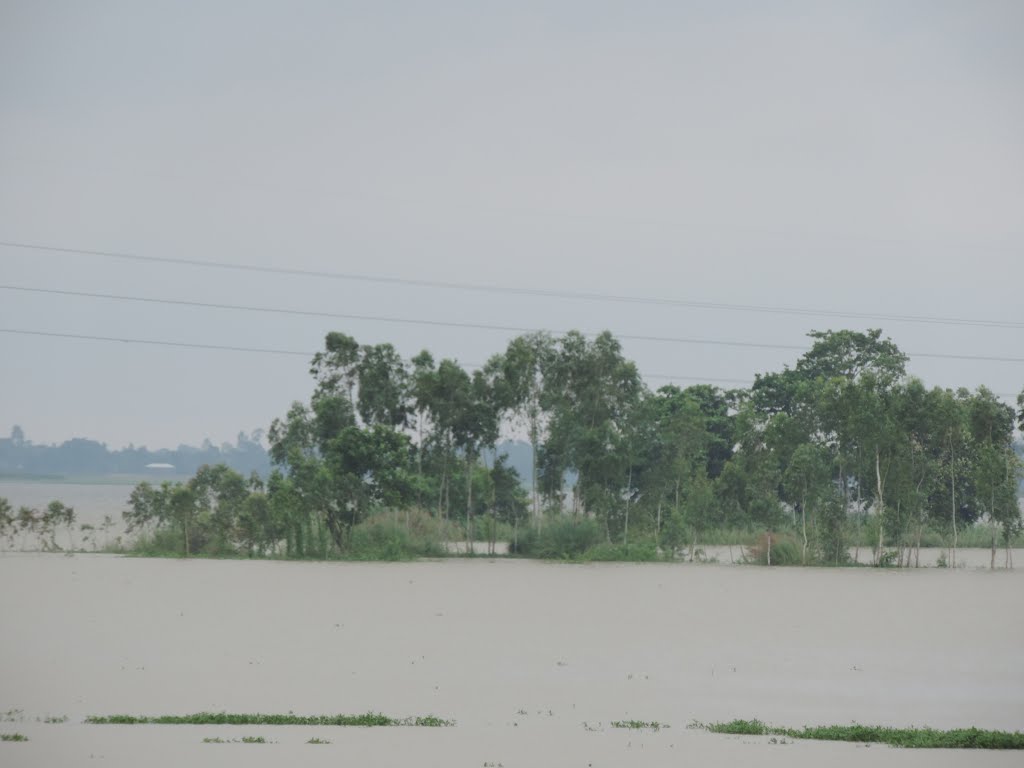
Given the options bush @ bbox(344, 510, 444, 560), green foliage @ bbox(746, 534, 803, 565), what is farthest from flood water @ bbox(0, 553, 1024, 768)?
green foliage @ bbox(746, 534, 803, 565)

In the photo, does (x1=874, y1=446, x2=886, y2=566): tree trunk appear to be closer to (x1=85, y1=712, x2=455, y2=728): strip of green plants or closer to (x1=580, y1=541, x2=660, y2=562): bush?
(x1=580, y1=541, x2=660, y2=562): bush

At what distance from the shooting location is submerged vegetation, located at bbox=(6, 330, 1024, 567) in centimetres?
3388

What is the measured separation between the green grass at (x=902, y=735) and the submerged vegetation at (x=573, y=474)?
2296 centimetres

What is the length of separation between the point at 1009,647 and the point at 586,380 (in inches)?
819

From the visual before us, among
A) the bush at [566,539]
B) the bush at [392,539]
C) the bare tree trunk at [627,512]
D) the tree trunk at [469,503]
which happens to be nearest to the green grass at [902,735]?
the bush at [392,539]

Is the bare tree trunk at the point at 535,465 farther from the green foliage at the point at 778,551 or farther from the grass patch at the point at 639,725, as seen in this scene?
the grass patch at the point at 639,725

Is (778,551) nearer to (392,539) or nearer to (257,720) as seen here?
(392,539)

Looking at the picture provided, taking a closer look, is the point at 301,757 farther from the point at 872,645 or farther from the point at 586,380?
the point at 586,380

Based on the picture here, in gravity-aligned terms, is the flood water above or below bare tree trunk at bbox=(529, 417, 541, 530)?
below

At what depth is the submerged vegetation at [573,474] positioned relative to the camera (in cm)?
3388

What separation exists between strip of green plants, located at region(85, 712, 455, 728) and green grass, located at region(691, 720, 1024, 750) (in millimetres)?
2888

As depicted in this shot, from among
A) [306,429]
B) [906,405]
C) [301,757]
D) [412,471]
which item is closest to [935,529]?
[906,405]

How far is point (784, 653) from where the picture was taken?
16.6 m

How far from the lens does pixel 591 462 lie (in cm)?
3609
